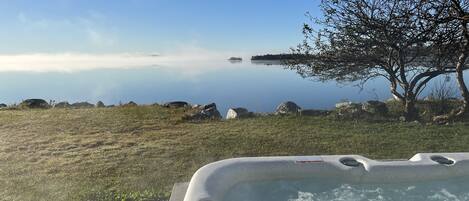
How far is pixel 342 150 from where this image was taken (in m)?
5.69

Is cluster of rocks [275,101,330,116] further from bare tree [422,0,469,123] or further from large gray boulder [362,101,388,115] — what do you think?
bare tree [422,0,469,123]

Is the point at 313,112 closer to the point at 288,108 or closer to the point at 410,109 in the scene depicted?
the point at 288,108

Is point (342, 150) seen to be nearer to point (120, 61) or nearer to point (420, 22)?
point (420, 22)

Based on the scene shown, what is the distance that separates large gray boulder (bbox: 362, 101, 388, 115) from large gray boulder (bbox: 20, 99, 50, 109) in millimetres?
6591

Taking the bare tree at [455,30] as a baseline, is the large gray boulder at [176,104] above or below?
below

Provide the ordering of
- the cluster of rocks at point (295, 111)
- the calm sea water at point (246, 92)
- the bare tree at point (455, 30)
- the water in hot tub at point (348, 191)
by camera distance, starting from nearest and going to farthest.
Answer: the water in hot tub at point (348, 191) → the bare tree at point (455, 30) → the cluster of rocks at point (295, 111) → the calm sea water at point (246, 92)

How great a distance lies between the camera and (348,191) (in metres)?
4.14

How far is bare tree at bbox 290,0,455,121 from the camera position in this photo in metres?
7.39

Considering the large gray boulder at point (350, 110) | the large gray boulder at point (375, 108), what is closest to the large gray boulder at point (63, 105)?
the large gray boulder at point (350, 110)

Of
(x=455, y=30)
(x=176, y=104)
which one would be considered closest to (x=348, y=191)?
(x=455, y=30)

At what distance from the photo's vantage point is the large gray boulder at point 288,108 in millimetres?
8234

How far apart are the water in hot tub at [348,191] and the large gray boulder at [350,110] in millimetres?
3472

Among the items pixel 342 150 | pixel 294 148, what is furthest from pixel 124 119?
pixel 342 150

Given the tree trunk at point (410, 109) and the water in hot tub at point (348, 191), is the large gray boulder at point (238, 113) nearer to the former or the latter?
the tree trunk at point (410, 109)
